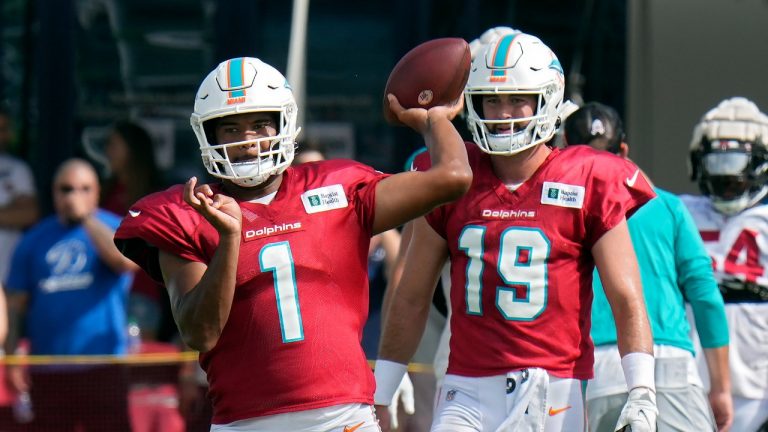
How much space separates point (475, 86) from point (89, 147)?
181 inches

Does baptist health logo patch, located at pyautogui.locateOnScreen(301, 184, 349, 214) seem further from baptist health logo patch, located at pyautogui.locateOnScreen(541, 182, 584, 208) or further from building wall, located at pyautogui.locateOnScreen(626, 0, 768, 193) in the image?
building wall, located at pyautogui.locateOnScreen(626, 0, 768, 193)

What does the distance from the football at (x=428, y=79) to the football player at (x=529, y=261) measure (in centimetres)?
37

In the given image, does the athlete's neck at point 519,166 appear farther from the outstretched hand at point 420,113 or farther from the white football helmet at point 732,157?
the white football helmet at point 732,157

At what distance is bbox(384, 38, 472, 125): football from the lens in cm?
424

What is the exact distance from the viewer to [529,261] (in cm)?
458

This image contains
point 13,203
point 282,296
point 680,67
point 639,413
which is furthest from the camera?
point 680,67

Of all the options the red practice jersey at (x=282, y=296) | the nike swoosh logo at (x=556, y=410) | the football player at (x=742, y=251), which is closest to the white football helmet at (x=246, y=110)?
the red practice jersey at (x=282, y=296)

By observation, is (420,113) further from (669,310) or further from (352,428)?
(669,310)

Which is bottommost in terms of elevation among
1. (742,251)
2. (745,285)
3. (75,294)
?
(75,294)

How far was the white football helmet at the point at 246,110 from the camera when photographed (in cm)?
407

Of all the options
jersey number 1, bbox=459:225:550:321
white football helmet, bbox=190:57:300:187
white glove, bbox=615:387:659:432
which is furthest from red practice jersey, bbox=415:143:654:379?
white football helmet, bbox=190:57:300:187

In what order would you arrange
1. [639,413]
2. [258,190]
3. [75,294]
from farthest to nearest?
[75,294]
[639,413]
[258,190]

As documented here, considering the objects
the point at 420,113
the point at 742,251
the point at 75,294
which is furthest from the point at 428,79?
the point at 75,294

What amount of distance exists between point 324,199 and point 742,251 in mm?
2706
